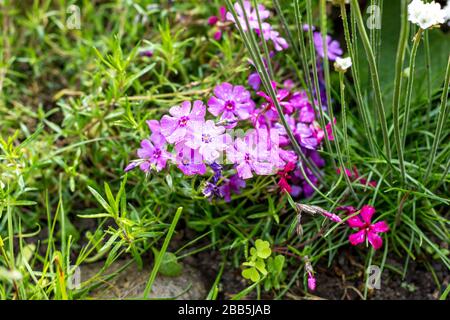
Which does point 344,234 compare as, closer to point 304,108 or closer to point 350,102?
point 304,108

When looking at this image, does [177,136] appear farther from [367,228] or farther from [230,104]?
[367,228]

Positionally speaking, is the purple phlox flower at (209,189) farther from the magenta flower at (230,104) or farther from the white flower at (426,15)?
the white flower at (426,15)

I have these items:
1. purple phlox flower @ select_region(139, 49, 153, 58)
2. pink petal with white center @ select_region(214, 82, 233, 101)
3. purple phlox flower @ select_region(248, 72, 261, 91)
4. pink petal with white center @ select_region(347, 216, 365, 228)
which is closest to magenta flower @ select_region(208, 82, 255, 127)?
pink petal with white center @ select_region(214, 82, 233, 101)

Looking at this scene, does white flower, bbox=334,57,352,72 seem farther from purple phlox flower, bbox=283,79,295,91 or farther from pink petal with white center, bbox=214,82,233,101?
purple phlox flower, bbox=283,79,295,91

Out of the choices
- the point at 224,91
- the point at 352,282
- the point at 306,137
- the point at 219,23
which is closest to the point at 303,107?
the point at 306,137

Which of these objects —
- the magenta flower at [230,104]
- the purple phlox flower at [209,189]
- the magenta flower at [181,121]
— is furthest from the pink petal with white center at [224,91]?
the purple phlox flower at [209,189]
